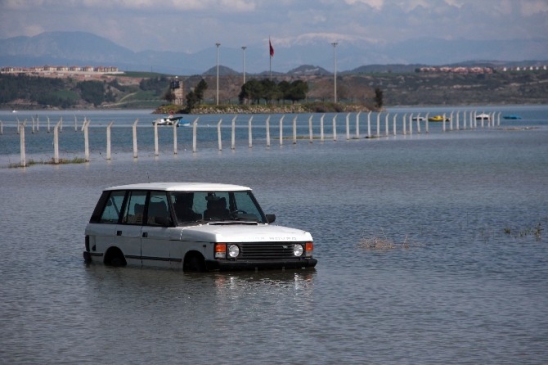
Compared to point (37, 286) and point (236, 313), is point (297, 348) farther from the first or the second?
point (37, 286)

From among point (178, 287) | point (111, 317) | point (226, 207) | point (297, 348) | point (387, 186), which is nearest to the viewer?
point (297, 348)

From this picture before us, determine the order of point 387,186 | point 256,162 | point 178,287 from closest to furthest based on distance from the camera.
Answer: point 178,287, point 387,186, point 256,162

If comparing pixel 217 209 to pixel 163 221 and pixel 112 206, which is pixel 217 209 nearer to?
pixel 163 221

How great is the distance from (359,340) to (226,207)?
701 centimetres

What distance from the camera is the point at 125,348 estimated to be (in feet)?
49.3

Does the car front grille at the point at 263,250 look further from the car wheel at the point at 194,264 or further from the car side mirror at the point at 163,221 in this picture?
the car side mirror at the point at 163,221

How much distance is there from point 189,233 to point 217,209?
108cm

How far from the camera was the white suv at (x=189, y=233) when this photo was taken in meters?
20.9

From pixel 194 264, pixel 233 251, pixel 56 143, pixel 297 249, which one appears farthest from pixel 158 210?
pixel 56 143

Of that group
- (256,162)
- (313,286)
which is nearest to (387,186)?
(256,162)

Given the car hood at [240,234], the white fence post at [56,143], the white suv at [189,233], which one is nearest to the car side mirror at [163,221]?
the white suv at [189,233]

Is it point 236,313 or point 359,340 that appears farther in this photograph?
point 236,313

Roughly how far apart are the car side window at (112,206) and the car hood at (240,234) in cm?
210

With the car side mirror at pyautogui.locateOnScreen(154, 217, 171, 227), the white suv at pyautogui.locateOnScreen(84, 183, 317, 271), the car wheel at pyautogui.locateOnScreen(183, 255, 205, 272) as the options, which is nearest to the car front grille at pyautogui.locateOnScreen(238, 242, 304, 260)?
the white suv at pyautogui.locateOnScreen(84, 183, 317, 271)
